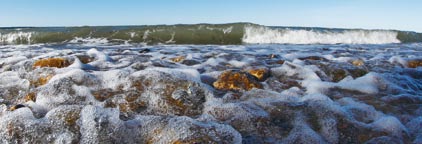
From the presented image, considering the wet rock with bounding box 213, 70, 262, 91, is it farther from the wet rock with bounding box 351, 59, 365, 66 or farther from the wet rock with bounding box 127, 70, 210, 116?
the wet rock with bounding box 351, 59, 365, 66

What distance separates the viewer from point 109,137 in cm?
288

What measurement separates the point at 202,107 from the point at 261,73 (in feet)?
4.59

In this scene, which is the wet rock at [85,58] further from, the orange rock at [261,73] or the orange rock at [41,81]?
the orange rock at [261,73]

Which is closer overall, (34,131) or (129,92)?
(34,131)

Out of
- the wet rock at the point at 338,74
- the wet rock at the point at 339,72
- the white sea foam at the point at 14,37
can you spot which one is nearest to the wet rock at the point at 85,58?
the wet rock at the point at 339,72

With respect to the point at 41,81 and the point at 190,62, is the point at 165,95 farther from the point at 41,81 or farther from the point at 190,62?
the point at 190,62

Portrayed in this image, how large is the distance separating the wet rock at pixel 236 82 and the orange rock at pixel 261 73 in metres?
0.23

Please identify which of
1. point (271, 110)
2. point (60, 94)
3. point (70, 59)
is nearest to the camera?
point (271, 110)

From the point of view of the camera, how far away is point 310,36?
23.8 metres

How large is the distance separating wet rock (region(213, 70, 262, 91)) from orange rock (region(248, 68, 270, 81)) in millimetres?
229

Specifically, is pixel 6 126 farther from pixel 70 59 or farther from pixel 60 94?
pixel 70 59

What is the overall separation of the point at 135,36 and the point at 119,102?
20.2m

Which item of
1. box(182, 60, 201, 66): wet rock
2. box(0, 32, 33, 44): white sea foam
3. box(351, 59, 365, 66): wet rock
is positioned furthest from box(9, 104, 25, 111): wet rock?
box(0, 32, 33, 44): white sea foam

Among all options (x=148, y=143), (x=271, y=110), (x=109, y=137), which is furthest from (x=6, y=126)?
(x=271, y=110)
